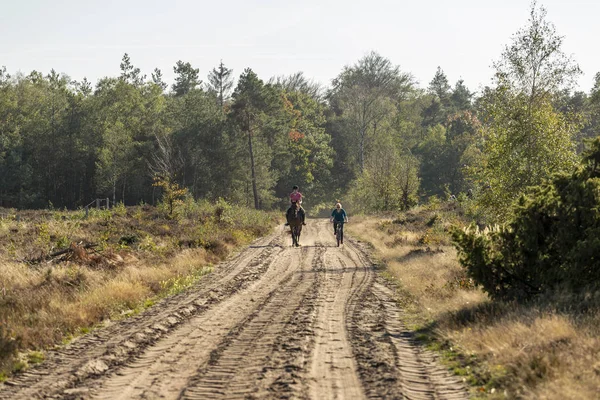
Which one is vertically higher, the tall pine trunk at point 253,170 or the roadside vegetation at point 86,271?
the tall pine trunk at point 253,170

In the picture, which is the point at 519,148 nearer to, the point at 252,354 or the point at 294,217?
the point at 294,217

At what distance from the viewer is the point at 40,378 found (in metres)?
8.31

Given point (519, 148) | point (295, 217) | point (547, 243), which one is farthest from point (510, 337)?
point (295, 217)

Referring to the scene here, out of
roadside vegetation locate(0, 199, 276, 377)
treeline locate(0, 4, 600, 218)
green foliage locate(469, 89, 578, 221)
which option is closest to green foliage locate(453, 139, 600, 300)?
roadside vegetation locate(0, 199, 276, 377)

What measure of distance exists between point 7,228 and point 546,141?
24.0 meters

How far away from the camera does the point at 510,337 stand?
8.63 metres

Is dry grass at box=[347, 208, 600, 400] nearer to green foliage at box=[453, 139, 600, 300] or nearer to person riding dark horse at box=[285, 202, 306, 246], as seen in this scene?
green foliage at box=[453, 139, 600, 300]

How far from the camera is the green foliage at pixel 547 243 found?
1029 centimetres

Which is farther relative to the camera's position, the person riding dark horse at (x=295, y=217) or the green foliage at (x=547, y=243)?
the person riding dark horse at (x=295, y=217)

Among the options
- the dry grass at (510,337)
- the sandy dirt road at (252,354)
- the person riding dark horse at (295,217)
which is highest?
the person riding dark horse at (295,217)

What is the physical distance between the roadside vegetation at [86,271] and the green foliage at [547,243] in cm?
757

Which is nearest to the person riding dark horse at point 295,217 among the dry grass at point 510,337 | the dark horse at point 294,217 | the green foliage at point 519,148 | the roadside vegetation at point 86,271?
the dark horse at point 294,217

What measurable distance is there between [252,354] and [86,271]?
8.24m

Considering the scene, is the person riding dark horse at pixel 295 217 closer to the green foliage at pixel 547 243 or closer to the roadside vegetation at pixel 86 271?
the roadside vegetation at pixel 86 271
